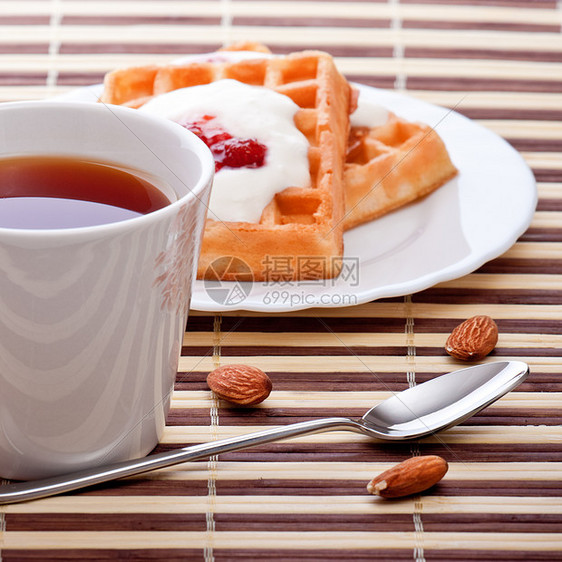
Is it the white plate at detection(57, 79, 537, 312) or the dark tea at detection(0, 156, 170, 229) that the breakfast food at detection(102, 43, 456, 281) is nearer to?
the white plate at detection(57, 79, 537, 312)

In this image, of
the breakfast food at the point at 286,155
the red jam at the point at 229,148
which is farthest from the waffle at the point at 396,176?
the red jam at the point at 229,148

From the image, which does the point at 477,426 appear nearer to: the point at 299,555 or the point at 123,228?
the point at 299,555

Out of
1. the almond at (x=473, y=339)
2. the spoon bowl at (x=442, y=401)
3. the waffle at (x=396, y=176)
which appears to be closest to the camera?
the spoon bowl at (x=442, y=401)

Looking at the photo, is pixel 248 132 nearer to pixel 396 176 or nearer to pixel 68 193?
pixel 396 176

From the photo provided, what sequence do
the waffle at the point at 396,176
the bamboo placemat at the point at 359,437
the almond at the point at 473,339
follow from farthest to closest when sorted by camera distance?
the waffle at the point at 396,176, the almond at the point at 473,339, the bamboo placemat at the point at 359,437

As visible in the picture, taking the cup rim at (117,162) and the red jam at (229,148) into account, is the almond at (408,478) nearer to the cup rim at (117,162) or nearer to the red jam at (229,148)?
the cup rim at (117,162)

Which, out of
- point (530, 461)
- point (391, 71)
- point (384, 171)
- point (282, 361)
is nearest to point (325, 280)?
point (282, 361)

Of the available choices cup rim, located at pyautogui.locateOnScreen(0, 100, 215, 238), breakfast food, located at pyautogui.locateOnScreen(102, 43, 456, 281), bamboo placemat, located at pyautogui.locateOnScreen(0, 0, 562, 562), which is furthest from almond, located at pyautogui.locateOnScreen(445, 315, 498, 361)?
cup rim, located at pyautogui.locateOnScreen(0, 100, 215, 238)
